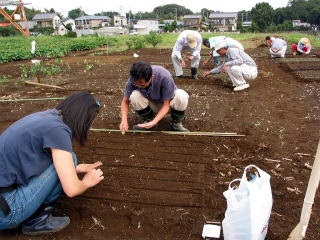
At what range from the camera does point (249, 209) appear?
71.7 inches

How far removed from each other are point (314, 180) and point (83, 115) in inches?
56.4

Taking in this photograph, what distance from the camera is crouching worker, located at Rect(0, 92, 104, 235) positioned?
2.03 meters

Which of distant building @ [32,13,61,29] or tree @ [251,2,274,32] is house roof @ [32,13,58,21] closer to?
distant building @ [32,13,61,29]

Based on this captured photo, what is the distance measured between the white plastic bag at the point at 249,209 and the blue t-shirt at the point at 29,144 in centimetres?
106

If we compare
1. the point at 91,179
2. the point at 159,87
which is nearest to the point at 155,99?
the point at 159,87

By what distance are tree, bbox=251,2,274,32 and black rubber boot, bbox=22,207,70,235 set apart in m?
44.4

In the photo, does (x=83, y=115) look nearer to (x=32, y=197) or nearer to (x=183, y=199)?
(x=32, y=197)

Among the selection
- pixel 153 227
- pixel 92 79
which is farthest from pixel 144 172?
pixel 92 79

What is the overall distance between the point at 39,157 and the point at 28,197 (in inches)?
10.8

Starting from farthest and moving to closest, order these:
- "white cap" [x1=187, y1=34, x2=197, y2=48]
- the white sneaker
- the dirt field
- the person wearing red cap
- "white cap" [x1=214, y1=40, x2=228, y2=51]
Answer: the person wearing red cap
"white cap" [x1=187, y1=34, x2=197, y2=48]
the white sneaker
"white cap" [x1=214, y1=40, x2=228, y2=51]
the dirt field

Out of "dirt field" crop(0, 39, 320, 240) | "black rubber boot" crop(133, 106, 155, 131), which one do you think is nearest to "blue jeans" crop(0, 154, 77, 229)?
"dirt field" crop(0, 39, 320, 240)

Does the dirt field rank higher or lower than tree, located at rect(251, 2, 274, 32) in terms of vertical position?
lower

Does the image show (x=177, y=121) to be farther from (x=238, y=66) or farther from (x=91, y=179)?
(x=238, y=66)

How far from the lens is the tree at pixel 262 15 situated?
4416 cm
